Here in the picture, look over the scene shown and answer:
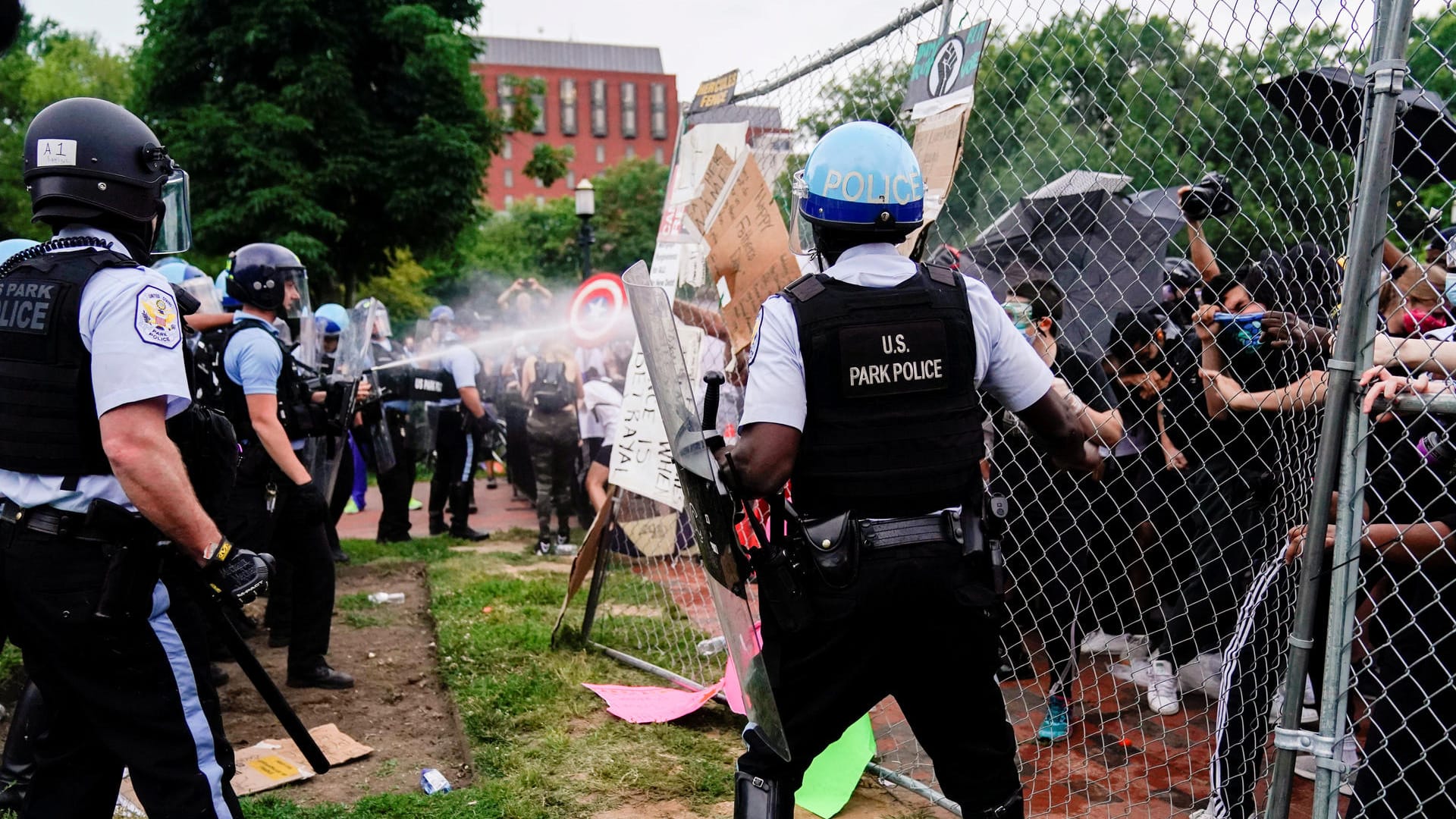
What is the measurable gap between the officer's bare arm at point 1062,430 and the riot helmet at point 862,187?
0.58 meters

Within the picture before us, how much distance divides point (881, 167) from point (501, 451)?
1558 centimetres

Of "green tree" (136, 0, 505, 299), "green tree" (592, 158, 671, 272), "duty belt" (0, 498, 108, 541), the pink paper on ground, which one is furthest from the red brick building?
"duty belt" (0, 498, 108, 541)

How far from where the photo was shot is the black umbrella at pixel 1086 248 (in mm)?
4480

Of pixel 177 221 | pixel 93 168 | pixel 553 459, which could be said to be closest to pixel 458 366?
pixel 553 459

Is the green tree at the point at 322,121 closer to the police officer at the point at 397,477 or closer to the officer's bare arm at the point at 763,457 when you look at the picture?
the police officer at the point at 397,477

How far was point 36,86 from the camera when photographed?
109ft

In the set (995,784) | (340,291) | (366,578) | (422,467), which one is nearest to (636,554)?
(366,578)

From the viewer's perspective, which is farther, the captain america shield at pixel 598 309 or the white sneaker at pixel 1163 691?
the captain america shield at pixel 598 309

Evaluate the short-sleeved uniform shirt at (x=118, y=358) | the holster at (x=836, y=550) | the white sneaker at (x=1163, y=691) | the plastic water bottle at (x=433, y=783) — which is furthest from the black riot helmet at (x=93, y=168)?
the white sneaker at (x=1163, y=691)

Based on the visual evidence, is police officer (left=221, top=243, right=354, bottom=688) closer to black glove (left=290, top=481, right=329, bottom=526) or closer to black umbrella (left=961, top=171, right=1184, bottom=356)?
black glove (left=290, top=481, right=329, bottom=526)

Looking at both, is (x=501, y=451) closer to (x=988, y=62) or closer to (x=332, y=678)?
(x=332, y=678)

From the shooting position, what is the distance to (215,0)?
2161cm

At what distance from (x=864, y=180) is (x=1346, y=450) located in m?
1.34

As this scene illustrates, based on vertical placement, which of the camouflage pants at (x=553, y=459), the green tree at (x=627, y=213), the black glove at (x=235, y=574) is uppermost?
the green tree at (x=627, y=213)
